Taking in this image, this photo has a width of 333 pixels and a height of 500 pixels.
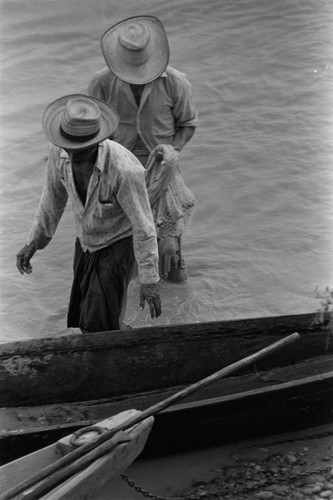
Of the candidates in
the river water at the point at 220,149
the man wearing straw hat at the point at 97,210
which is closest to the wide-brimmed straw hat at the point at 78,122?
the man wearing straw hat at the point at 97,210

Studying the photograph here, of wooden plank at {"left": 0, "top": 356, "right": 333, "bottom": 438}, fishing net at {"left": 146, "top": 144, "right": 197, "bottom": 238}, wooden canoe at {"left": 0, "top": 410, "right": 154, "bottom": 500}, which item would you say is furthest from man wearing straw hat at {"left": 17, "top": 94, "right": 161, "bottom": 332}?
wooden canoe at {"left": 0, "top": 410, "right": 154, "bottom": 500}

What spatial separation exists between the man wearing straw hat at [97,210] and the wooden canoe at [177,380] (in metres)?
0.30

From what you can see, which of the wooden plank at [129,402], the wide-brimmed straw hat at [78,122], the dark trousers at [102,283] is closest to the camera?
the wide-brimmed straw hat at [78,122]

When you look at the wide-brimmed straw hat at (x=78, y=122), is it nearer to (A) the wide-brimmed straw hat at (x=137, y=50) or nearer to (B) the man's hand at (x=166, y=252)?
(A) the wide-brimmed straw hat at (x=137, y=50)

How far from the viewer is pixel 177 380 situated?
6.49 metres

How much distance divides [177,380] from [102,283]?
0.83 meters

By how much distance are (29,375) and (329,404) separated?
74.7 inches

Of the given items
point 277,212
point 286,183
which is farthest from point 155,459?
point 286,183

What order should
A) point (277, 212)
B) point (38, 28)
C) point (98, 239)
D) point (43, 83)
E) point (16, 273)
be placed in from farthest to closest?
point (38, 28) < point (43, 83) < point (277, 212) < point (16, 273) < point (98, 239)

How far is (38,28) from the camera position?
13.6 m

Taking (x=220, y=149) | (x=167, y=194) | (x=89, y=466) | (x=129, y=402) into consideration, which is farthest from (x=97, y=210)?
(x=220, y=149)

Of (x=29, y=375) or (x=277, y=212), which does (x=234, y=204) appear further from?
(x=29, y=375)

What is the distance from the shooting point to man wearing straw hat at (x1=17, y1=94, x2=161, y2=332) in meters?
5.84

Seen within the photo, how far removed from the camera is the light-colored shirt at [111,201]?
19.2ft
